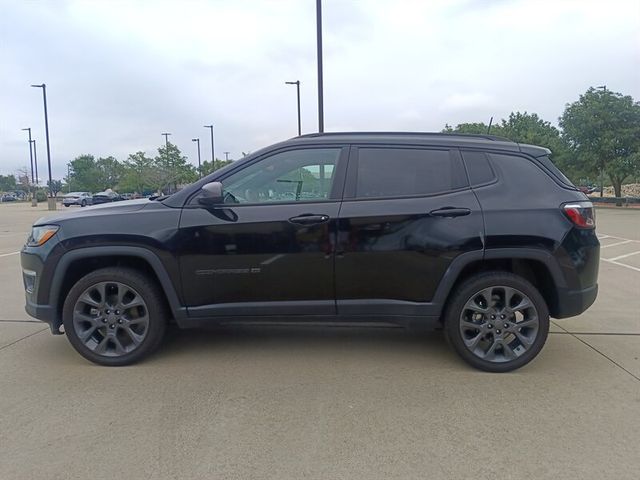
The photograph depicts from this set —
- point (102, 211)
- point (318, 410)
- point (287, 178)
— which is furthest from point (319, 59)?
point (318, 410)

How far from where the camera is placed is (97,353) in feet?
12.8

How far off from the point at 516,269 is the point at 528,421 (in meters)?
1.37

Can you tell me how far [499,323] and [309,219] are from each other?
69.5 inches

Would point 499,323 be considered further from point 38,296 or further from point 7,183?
point 7,183

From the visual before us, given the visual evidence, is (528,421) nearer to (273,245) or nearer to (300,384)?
(300,384)

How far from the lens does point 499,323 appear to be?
148 inches

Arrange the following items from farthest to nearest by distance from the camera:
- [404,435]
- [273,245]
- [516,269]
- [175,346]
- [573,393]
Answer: [175,346], [516,269], [273,245], [573,393], [404,435]

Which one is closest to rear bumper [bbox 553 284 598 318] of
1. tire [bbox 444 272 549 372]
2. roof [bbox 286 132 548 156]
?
tire [bbox 444 272 549 372]

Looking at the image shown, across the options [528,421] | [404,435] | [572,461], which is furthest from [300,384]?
[572,461]

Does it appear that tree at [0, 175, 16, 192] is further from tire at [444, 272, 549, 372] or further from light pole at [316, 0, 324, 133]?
tire at [444, 272, 549, 372]

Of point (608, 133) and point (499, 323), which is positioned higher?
point (608, 133)

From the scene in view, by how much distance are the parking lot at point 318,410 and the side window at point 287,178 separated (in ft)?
4.69

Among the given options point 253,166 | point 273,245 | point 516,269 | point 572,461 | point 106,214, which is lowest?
point 572,461

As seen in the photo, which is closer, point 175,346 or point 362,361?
point 362,361
